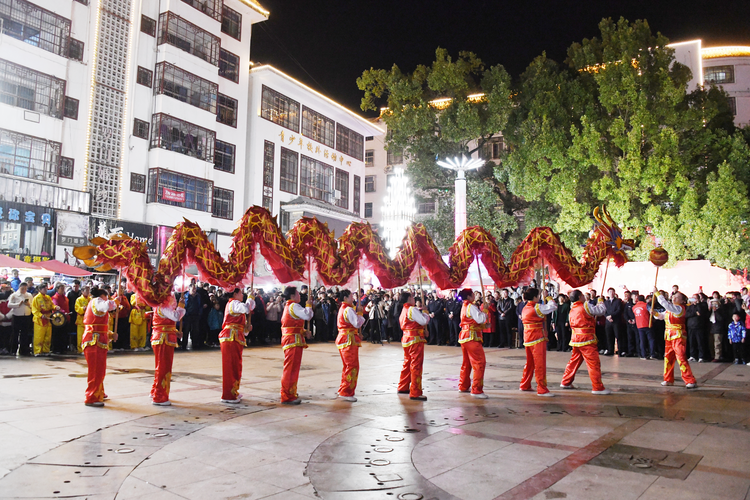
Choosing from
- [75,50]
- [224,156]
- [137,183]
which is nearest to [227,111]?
[224,156]

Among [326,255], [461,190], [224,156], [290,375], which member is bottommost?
[290,375]

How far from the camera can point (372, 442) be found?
18.6 ft

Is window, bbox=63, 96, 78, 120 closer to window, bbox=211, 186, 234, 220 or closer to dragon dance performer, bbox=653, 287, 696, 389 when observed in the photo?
window, bbox=211, 186, 234, 220

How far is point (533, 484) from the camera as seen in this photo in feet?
14.4

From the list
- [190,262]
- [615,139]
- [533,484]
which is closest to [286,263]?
[190,262]

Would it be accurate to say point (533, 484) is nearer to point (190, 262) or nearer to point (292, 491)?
point (292, 491)

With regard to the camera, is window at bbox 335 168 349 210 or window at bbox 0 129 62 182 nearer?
window at bbox 0 129 62 182

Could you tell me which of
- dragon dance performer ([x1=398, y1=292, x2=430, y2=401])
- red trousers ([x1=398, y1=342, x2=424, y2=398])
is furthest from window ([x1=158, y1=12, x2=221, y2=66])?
red trousers ([x1=398, y1=342, x2=424, y2=398])

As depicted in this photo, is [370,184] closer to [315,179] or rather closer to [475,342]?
[315,179]

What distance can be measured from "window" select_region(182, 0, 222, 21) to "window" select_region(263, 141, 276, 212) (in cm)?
637

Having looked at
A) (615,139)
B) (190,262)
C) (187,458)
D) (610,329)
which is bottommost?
(187,458)

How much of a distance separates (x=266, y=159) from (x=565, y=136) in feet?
50.7

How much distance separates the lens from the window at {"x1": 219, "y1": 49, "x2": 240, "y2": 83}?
26188mm

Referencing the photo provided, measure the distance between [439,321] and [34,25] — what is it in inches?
693
